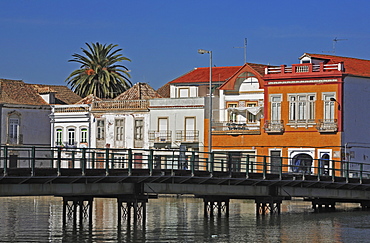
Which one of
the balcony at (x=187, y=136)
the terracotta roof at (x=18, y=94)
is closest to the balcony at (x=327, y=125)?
the balcony at (x=187, y=136)

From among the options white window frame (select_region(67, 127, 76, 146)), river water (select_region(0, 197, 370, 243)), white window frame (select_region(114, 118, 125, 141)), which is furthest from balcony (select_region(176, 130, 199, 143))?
river water (select_region(0, 197, 370, 243))

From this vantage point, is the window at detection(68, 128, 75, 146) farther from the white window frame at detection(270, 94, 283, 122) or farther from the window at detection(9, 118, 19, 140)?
the white window frame at detection(270, 94, 283, 122)

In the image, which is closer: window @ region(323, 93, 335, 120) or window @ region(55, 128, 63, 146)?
window @ region(323, 93, 335, 120)

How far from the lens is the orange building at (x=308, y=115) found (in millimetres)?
75250

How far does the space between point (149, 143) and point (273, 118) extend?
13060 mm

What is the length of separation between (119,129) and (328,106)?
868 inches

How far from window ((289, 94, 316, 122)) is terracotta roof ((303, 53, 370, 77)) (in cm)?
354

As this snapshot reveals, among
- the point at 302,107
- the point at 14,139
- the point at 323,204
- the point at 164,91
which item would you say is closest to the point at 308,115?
the point at 302,107

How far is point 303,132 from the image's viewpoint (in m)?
77.1

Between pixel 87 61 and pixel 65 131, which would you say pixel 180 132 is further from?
pixel 87 61

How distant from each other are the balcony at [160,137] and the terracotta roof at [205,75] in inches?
250

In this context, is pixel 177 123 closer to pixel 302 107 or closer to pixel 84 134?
pixel 84 134

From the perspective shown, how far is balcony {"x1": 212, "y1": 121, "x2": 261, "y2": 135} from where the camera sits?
80.4 meters

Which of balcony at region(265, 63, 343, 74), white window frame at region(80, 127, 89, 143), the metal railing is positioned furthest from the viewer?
white window frame at region(80, 127, 89, 143)
